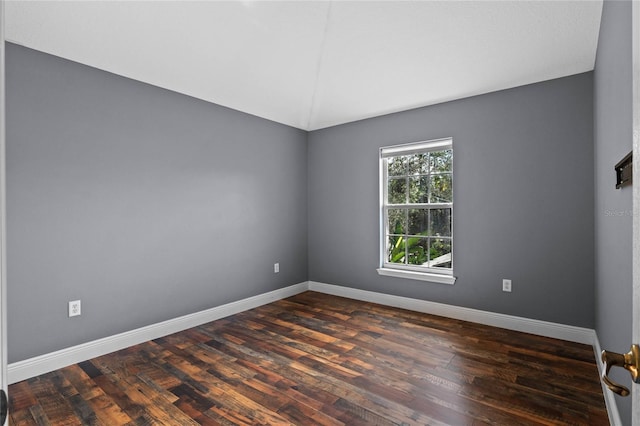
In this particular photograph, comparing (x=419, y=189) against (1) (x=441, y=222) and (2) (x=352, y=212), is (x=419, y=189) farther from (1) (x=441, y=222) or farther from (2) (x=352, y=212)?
(2) (x=352, y=212)

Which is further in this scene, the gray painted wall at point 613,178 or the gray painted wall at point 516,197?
the gray painted wall at point 516,197

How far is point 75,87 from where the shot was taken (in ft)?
8.70

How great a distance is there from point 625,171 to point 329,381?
80.3 inches

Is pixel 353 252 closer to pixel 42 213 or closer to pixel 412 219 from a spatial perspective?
pixel 412 219

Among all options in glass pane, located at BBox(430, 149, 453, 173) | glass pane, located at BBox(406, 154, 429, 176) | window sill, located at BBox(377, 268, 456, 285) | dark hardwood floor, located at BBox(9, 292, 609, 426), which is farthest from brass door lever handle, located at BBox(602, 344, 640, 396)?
glass pane, located at BBox(406, 154, 429, 176)

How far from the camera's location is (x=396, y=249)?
164 inches

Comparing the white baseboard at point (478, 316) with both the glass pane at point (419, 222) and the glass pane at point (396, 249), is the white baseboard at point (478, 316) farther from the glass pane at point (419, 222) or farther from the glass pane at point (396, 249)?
the glass pane at point (419, 222)

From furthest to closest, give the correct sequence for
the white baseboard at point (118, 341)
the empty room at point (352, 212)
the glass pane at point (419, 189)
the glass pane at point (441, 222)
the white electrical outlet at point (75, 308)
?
the glass pane at point (419, 189) → the glass pane at point (441, 222) → the white electrical outlet at point (75, 308) → the white baseboard at point (118, 341) → the empty room at point (352, 212)

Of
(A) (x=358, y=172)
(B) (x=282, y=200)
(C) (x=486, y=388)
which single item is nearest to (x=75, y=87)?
(B) (x=282, y=200)

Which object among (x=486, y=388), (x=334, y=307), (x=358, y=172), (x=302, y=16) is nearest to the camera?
(x=486, y=388)

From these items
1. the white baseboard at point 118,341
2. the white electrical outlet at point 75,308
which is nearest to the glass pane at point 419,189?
the white baseboard at point 118,341

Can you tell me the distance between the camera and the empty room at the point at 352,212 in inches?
82.7

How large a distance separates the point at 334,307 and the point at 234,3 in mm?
3214

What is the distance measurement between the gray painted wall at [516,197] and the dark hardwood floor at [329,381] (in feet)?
1.40
